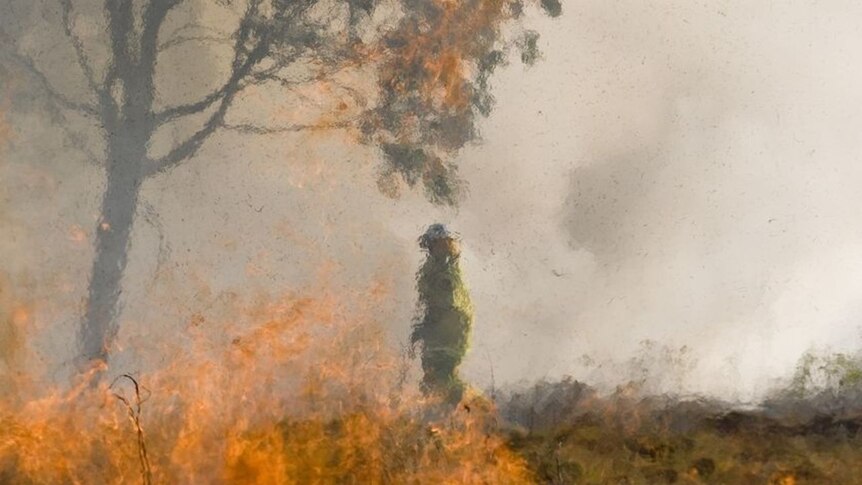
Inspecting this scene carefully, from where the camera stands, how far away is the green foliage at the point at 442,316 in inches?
122

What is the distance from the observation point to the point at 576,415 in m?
3.07

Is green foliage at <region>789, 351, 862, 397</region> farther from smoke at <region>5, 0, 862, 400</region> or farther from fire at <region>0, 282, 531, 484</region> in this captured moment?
fire at <region>0, 282, 531, 484</region>

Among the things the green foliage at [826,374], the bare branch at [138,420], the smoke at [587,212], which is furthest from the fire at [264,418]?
the green foliage at [826,374]

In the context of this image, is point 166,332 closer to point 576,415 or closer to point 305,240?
point 305,240

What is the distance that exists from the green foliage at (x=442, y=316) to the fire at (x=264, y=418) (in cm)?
7

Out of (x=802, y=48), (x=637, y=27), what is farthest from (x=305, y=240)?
(x=802, y=48)

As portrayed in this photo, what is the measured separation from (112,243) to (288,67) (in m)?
0.89

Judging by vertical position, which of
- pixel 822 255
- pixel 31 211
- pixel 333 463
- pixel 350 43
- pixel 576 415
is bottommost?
pixel 333 463

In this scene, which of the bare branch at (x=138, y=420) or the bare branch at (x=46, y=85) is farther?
the bare branch at (x=46, y=85)

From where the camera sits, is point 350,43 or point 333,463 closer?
point 333,463

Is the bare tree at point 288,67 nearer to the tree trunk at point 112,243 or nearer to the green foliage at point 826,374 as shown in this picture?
the tree trunk at point 112,243

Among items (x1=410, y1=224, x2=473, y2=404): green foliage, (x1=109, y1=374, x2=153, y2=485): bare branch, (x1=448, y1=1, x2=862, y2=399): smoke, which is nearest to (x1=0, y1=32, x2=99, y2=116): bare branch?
→ (x1=109, y1=374, x2=153, y2=485): bare branch

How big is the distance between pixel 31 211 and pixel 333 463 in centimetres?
138

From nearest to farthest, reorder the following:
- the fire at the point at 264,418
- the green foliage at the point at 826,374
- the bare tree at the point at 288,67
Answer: the fire at the point at 264,418 → the green foliage at the point at 826,374 → the bare tree at the point at 288,67
